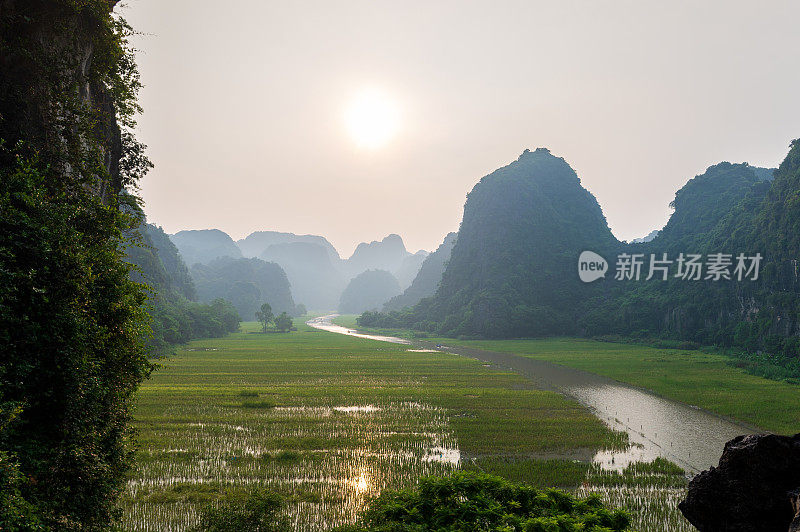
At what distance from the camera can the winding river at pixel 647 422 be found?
1292 cm

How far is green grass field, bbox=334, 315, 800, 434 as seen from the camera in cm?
1719

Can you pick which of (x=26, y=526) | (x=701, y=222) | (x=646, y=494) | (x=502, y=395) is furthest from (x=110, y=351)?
(x=701, y=222)

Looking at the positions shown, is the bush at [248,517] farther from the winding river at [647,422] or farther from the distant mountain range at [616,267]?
the distant mountain range at [616,267]

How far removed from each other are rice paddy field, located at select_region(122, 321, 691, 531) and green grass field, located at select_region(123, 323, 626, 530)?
0.05 m

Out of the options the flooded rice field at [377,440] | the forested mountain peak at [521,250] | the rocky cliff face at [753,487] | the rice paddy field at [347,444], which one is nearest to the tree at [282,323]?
the forested mountain peak at [521,250]

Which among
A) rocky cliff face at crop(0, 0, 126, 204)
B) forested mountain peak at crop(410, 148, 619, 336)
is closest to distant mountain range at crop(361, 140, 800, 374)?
forested mountain peak at crop(410, 148, 619, 336)

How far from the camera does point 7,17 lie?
23.7 ft

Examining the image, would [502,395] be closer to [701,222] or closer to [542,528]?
→ [542,528]

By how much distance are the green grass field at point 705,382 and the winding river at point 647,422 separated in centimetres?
99

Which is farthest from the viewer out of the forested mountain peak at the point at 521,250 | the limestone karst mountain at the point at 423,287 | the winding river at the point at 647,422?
the limestone karst mountain at the point at 423,287

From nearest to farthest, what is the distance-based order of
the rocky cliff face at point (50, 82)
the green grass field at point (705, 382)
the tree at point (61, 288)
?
the tree at point (61, 288), the rocky cliff face at point (50, 82), the green grass field at point (705, 382)

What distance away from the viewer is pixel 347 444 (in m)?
13.4

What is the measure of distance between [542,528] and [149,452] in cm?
1219

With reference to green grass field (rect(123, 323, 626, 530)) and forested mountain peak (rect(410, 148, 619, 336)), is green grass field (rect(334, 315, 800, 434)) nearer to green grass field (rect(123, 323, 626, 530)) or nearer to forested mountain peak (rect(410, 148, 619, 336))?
green grass field (rect(123, 323, 626, 530))
